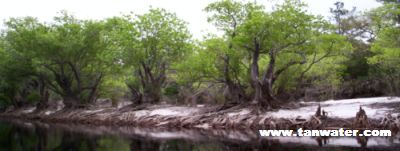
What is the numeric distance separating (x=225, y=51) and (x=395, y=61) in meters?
11.3

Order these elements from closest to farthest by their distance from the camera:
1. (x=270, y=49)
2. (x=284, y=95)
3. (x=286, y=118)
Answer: (x=286, y=118) < (x=270, y=49) < (x=284, y=95)

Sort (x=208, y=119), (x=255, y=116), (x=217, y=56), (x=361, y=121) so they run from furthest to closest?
(x=217, y=56) < (x=208, y=119) < (x=255, y=116) < (x=361, y=121)

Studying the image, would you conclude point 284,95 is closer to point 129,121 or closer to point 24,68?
point 129,121

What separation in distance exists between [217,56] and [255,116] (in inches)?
306

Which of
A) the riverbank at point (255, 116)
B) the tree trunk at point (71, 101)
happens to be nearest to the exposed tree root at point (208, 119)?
the riverbank at point (255, 116)

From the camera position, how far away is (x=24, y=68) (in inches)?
1625

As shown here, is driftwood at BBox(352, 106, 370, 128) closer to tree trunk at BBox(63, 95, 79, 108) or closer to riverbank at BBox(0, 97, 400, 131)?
riverbank at BBox(0, 97, 400, 131)

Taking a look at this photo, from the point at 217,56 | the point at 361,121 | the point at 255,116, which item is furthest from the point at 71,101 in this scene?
the point at 361,121

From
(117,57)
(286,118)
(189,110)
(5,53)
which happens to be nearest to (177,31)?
(117,57)

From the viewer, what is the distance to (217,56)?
99.6 ft

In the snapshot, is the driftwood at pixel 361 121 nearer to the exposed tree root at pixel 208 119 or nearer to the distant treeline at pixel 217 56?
the exposed tree root at pixel 208 119

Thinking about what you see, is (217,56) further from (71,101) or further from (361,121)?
(71,101)

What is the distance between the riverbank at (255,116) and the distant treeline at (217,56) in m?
2.02

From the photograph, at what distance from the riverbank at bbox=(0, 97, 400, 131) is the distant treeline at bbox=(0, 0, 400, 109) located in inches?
79.6
